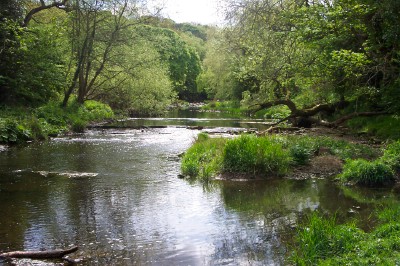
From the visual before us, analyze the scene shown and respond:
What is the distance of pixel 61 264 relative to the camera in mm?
7133

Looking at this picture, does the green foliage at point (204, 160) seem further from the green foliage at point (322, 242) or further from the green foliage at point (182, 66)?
the green foliage at point (182, 66)

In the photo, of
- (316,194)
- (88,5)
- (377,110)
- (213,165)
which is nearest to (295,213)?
(316,194)

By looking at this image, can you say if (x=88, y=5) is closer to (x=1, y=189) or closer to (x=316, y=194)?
(x=1, y=189)

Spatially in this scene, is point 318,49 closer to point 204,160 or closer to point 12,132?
point 204,160

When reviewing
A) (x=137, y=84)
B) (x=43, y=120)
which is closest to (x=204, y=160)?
(x=43, y=120)

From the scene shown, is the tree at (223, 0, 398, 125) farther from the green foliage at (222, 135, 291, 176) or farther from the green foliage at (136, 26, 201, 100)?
the green foliage at (136, 26, 201, 100)

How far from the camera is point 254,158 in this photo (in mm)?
14422

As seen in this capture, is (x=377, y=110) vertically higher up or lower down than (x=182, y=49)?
lower down

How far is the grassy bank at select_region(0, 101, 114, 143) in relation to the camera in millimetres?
22562

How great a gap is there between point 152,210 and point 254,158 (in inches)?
196

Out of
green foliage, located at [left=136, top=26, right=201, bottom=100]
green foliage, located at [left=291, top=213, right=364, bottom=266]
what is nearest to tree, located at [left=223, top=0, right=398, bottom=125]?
green foliage, located at [left=291, top=213, right=364, bottom=266]

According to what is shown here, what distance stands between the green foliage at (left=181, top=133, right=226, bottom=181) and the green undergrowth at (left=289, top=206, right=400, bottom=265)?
721 centimetres

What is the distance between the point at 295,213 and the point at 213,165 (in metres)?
5.39

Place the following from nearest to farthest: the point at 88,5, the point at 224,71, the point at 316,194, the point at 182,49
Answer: the point at 316,194 → the point at 88,5 → the point at 224,71 → the point at 182,49
